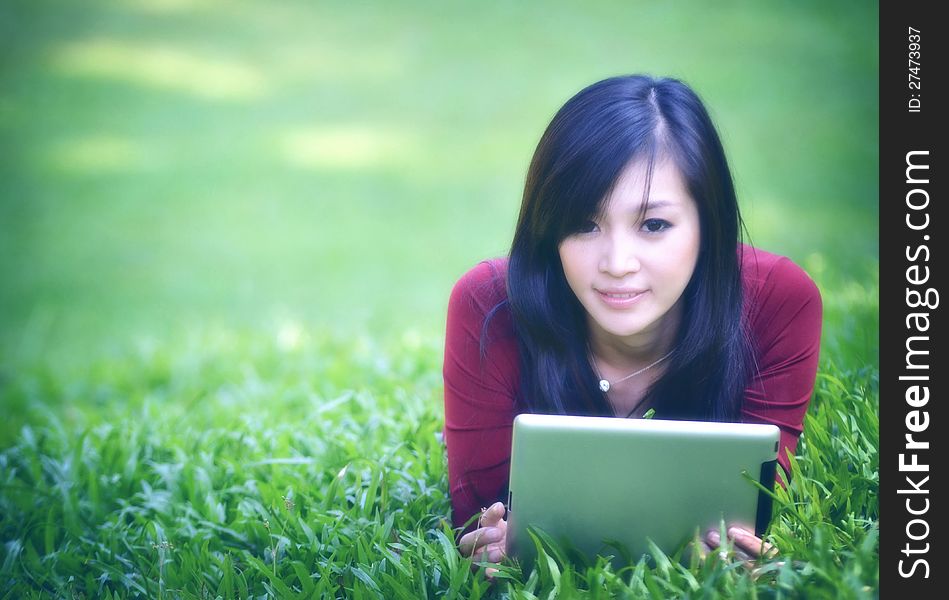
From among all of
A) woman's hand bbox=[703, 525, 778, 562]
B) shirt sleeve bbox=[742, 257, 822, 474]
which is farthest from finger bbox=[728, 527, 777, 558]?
shirt sleeve bbox=[742, 257, 822, 474]

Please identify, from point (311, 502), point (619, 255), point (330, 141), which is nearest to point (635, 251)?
point (619, 255)

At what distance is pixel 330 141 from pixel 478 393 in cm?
623

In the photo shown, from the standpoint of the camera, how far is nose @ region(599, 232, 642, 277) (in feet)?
7.55

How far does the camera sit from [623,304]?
2.36 m

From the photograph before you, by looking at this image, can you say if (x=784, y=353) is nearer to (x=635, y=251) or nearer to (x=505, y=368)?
(x=635, y=251)

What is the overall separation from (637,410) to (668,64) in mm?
6320

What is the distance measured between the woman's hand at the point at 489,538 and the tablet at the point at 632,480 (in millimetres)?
69

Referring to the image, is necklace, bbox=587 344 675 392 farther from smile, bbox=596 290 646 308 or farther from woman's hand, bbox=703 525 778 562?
woman's hand, bbox=703 525 778 562

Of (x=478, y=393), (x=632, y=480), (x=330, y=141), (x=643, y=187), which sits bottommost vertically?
(x=632, y=480)

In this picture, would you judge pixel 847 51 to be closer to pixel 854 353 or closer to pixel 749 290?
pixel 854 353

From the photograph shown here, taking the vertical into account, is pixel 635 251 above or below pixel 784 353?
above

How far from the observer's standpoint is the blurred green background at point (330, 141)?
6.66 m

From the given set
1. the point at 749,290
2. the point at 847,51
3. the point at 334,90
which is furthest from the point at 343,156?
the point at 749,290

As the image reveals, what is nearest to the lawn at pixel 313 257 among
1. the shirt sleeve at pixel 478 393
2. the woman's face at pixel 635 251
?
the shirt sleeve at pixel 478 393
